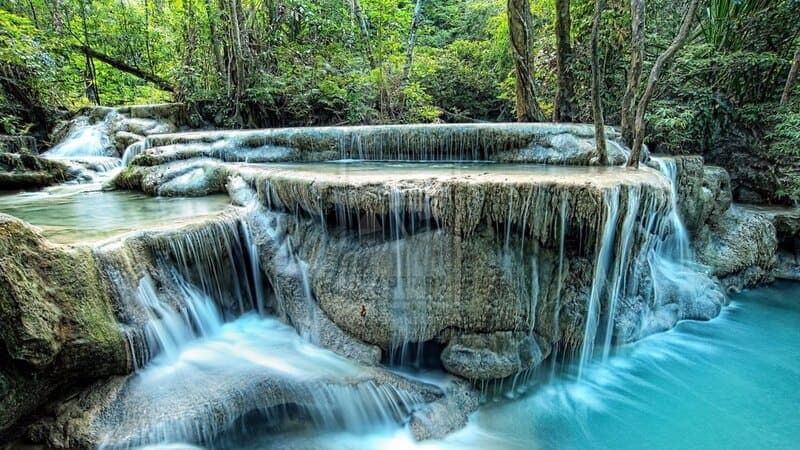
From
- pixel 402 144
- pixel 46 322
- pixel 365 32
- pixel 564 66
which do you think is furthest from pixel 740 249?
pixel 365 32

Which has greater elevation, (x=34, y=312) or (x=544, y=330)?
(x=34, y=312)

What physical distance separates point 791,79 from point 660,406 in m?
5.73

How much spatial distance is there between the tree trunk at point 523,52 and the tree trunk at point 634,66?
2933 mm

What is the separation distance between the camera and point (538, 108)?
8.80 meters

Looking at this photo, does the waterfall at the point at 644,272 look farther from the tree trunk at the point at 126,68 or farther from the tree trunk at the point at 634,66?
the tree trunk at the point at 126,68

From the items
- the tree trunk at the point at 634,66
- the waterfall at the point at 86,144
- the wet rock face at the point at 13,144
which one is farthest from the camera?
the waterfall at the point at 86,144

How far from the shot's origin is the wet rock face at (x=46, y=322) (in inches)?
103

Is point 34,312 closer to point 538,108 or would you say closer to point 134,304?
point 134,304

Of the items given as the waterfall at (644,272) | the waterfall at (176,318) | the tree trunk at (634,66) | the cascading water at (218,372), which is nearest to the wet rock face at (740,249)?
the waterfall at (644,272)

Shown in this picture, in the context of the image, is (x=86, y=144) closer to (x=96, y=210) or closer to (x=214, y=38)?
(x=214, y=38)

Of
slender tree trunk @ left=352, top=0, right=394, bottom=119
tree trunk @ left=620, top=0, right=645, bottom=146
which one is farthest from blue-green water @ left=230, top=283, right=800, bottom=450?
slender tree trunk @ left=352, top=0, right=394, bottom=119

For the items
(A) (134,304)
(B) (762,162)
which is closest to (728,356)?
(B) (762,162)

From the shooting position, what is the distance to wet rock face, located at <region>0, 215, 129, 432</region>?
8.58ft

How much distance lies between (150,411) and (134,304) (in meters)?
0.91
